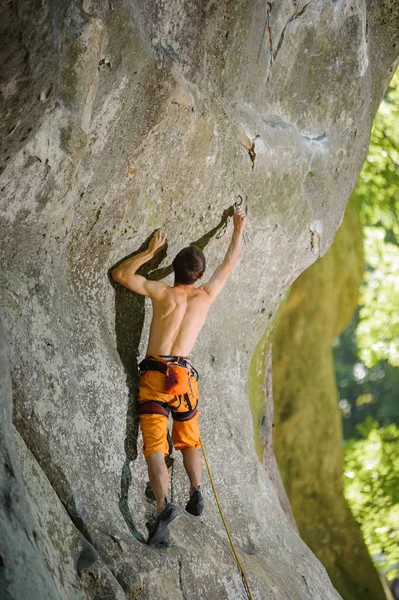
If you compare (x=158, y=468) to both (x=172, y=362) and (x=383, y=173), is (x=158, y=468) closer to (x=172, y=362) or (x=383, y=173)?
(x=172, y=362)

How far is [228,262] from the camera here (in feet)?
17.0

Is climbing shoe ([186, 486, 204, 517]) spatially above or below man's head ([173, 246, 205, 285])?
below

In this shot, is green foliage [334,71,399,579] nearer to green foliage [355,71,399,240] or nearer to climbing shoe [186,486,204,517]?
green foliage [355,71,399,240]

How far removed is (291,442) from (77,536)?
5.42 meters

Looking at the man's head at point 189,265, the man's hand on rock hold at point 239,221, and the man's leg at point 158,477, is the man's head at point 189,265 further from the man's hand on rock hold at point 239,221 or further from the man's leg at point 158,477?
the man's leg at point 158,477

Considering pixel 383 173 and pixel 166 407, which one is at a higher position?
pixel 383 173

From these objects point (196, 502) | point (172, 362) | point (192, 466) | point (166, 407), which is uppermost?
point (172, 362)

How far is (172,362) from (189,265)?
2.03 feet

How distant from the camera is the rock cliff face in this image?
13.1 ft

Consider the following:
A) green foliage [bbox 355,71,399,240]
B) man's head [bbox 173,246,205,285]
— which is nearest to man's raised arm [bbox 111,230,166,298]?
man's head [bbox 173,246,205,285]

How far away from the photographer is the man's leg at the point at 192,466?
471cm

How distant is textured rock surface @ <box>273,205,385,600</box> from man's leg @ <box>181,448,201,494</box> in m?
4.19

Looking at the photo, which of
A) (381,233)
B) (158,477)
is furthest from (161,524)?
(381,233)

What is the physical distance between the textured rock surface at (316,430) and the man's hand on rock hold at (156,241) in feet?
12.8
